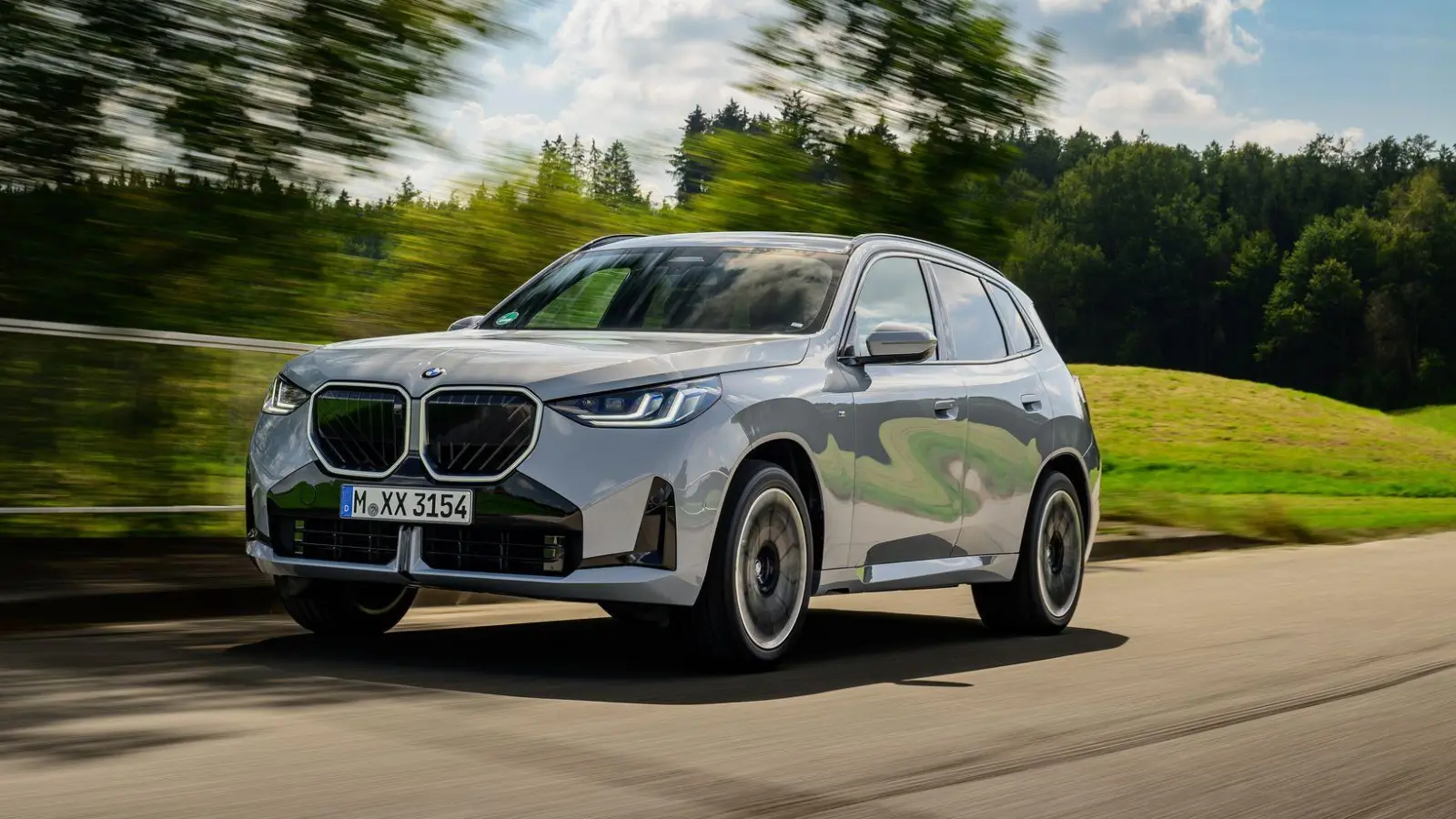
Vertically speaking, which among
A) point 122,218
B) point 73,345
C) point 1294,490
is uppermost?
point 122,218

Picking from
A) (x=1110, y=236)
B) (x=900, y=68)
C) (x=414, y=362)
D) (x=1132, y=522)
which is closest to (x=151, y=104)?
(x=414, y=362)

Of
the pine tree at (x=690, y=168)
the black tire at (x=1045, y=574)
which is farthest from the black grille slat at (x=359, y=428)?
the pine tree at (x=690, y=168)

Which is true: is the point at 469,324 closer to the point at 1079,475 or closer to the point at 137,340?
the point at 137,340

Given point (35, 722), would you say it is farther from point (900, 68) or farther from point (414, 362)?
point (900, 68)

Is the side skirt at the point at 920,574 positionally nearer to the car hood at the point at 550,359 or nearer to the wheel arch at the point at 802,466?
the wheel arch at the point at 802,466

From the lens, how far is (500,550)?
713 centimetres

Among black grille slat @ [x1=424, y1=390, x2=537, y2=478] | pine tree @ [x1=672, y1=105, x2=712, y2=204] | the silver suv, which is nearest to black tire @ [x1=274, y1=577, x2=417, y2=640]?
the silver suv

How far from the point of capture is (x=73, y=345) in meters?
10.1

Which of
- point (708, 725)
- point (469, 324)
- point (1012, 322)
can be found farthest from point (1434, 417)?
point (708, 725)

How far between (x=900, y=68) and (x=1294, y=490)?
74.3ft

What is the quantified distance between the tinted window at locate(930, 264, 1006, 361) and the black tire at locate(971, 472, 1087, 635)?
816mm

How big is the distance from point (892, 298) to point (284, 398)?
2.78m

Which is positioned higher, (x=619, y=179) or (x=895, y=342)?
(x=619, y=179)

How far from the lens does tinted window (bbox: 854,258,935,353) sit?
8555mm
